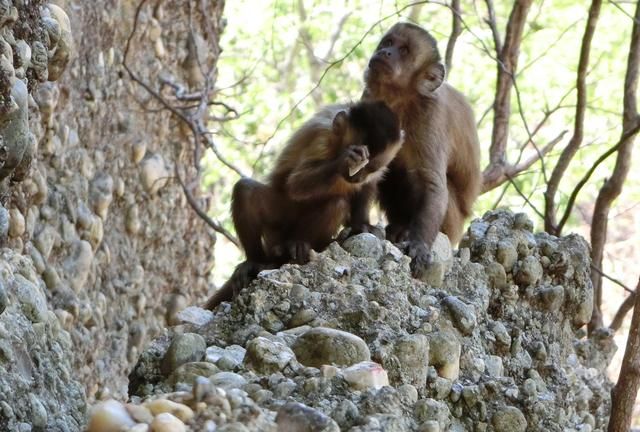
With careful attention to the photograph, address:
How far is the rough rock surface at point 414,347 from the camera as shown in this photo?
258 centimetres

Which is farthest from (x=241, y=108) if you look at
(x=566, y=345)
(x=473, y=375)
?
(x=473, y=375)

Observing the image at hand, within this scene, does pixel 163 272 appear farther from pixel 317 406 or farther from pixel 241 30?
pixel 241 30

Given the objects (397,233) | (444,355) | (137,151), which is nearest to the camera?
(444,355)

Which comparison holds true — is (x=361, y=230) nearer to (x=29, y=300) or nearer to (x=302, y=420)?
(x=29, y=300)

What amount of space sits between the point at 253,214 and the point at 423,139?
1001 mm

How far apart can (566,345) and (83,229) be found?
2.29m

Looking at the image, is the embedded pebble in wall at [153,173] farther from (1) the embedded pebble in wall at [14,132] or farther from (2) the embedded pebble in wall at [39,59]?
(1) the embedded pebble in wall at [14,132]

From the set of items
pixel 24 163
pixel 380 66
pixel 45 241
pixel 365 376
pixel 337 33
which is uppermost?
pixel 337 33

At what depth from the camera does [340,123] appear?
179 inches

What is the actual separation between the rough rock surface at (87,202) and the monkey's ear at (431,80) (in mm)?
1511

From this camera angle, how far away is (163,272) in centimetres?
646

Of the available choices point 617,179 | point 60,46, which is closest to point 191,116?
point 617,179

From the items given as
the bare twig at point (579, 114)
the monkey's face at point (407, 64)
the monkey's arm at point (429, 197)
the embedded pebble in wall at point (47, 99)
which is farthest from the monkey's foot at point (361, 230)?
the embedded pebble in wall at point (47, 99)

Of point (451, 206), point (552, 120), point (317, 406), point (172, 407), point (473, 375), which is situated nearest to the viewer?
point (172, 407)
